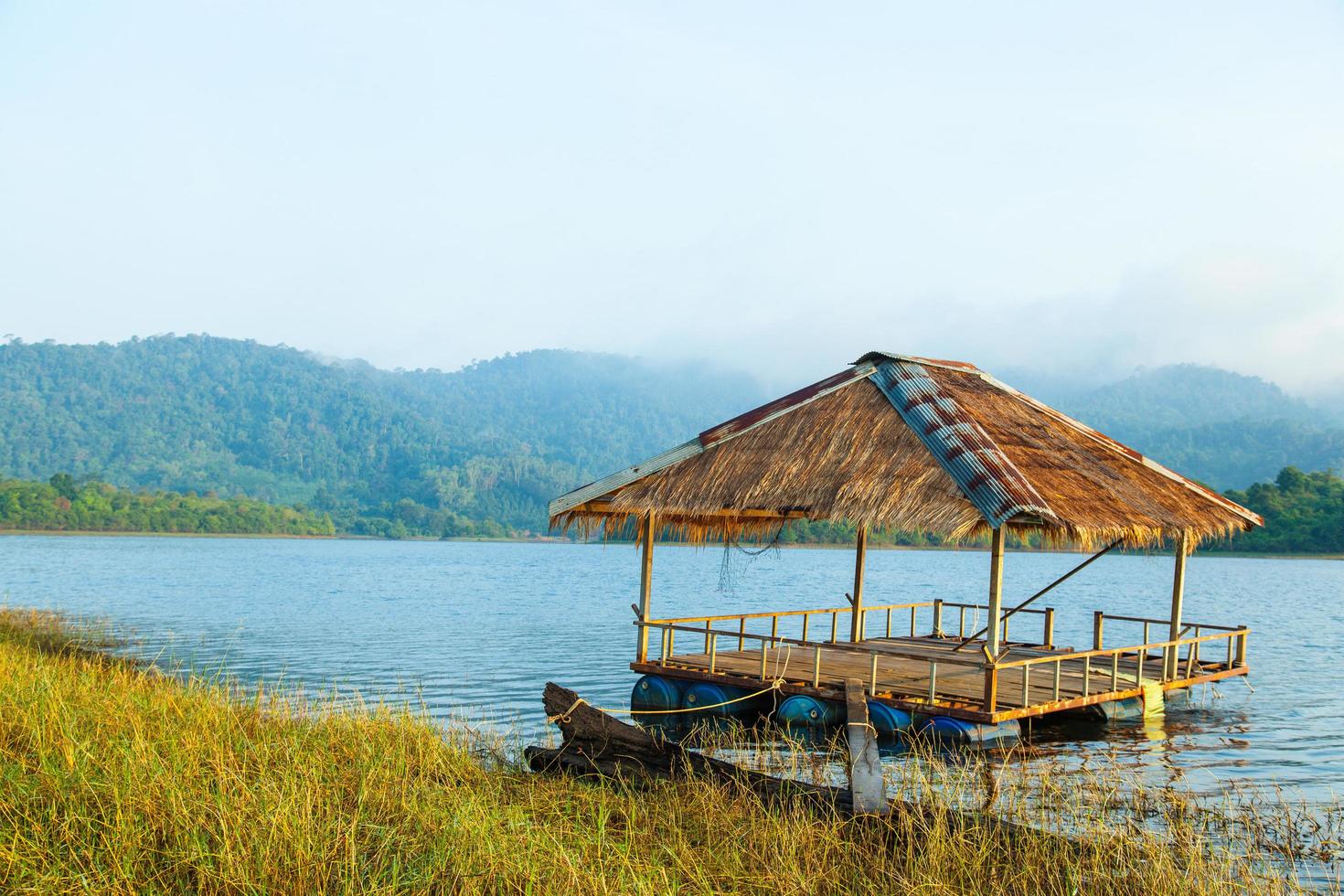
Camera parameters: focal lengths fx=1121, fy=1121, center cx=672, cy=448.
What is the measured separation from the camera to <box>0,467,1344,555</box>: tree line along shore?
6756 cm

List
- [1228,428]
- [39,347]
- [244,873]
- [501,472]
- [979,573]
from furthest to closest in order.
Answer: [39,347], [1228,428], [501,472], [979,573], [244,873]

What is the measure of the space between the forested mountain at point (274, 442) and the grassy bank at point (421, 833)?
110290 mm

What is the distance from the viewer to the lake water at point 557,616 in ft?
48.0

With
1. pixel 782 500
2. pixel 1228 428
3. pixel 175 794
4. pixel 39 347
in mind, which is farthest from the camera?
pixel 39 347

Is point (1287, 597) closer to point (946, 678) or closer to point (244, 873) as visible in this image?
point (946, 678)

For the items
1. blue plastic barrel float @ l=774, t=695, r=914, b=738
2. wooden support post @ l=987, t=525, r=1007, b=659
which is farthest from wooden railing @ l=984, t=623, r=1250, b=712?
blue plastic barrel float @ l=774, t=695, r=914, b=738

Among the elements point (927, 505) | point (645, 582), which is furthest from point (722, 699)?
point (927, 505)

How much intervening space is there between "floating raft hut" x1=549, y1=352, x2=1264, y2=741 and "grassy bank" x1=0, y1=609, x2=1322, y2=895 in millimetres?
3242

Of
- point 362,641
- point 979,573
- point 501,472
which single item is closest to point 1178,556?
point 362,641

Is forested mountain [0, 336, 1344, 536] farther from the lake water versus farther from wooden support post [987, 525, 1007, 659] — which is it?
wooden support post [987, 525, 1007, 659]

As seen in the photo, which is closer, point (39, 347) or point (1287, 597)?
point (1287, 597)

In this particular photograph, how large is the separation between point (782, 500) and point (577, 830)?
21.4 ft

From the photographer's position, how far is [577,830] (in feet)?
23.3

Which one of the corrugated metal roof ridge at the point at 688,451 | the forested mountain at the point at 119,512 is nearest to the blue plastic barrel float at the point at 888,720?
the corrugated metal roof ridge at the point at 688,451
